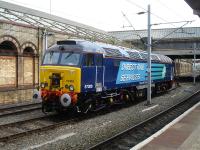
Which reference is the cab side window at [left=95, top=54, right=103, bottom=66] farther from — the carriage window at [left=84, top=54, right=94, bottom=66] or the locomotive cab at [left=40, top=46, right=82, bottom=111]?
the locomotive cab at [left=40, top=46, right=82, bottom=111]

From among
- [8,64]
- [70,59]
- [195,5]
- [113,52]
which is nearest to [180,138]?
[70,59]

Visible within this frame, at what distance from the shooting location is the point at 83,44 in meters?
15.8

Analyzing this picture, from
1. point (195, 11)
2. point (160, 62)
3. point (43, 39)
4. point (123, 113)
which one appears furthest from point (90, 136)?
point (160, 62)

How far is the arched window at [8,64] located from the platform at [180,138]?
11.1m

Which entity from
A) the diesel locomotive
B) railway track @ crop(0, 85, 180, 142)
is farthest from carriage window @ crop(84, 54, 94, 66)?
railway track @ crop(0, 85, 180, 142)

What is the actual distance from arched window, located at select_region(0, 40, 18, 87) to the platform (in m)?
11.1

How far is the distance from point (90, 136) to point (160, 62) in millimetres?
16175

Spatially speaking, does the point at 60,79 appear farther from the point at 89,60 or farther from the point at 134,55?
the point at 134,55

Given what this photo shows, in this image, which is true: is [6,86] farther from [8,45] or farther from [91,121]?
[91,121]

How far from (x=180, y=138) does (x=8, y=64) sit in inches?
509

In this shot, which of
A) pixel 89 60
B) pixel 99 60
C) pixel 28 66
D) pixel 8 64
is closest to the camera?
pixel 89 60

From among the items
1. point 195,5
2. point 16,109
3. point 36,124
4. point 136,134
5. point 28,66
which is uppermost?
point 195,5

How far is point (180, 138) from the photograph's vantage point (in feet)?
36.4

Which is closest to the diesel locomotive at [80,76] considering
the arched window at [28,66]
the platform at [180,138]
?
the platform at [180,138]
